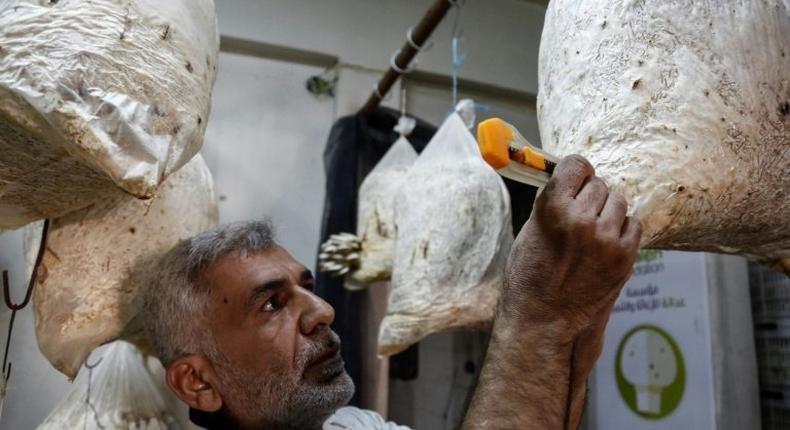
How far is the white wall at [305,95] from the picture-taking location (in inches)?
71.6

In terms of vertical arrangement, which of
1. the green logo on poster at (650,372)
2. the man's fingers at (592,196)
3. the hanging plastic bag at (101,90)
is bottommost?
the green logo on poster at (650,372)

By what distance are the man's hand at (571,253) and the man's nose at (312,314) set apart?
37cm

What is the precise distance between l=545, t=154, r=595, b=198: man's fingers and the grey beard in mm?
520

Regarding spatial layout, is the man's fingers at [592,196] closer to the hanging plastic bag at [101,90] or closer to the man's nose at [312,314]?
the hanging plastic bag at [101,90]

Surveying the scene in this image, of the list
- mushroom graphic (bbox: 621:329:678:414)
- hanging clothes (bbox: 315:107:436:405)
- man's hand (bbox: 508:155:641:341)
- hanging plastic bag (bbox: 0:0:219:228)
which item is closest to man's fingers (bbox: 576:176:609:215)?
man's hand (bbox: 508:155:641:341)

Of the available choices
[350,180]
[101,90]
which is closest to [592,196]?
[101,90]

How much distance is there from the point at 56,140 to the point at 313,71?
4.72ft

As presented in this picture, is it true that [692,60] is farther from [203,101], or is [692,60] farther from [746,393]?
[746,393]

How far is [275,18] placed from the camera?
1.86 meters

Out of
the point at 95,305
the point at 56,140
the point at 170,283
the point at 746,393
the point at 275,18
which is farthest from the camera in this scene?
the point at 275,18

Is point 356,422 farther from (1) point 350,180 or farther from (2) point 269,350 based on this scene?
(1) point 350,180

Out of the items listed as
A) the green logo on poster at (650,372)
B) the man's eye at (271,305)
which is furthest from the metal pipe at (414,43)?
the green logo on poster at (650,372)

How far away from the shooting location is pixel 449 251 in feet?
3.53

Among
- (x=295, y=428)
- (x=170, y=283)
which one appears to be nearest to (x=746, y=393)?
(x=295, y=428)
